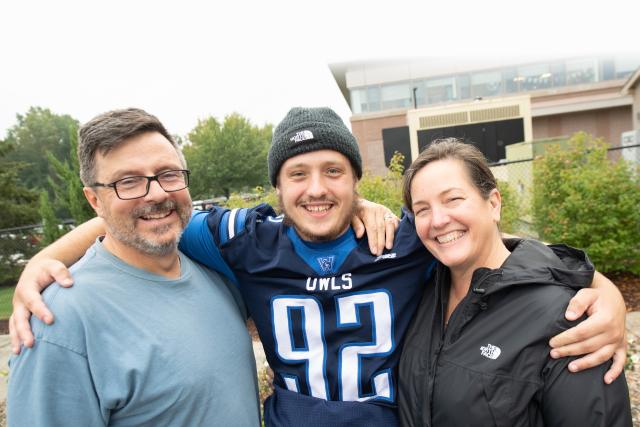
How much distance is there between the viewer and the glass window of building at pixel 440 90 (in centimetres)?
2758

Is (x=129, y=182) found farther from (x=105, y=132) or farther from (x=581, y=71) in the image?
(x=581, y=71)

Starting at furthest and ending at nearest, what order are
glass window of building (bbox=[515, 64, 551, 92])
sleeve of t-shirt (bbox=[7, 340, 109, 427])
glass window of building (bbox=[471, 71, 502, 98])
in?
glass window of building (bbox=[515, 64, 551, 92]) < glass window of building (bbox=[471, 71, 502, 98]) < sleeve of t-shirt (bbox=[7, 340, 109, 427])

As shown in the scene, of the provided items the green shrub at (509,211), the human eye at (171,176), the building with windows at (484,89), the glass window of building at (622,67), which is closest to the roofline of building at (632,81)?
the building with windows at (484,89)

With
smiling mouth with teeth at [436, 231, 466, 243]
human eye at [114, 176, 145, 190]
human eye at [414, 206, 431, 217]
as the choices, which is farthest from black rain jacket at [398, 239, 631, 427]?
human eye at [114, 176, 145, 190]

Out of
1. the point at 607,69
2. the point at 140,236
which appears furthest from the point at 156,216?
the point at 607,69

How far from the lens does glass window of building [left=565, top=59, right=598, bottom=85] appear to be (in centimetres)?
2761

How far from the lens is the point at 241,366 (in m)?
1.84

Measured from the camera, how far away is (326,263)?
6.64 ft

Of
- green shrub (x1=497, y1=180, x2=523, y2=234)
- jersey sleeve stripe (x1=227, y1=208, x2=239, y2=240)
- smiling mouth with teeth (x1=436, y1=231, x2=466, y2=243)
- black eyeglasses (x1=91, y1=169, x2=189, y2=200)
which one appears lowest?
green shrub (x1=497, y1=180, x2=523, y2=234)

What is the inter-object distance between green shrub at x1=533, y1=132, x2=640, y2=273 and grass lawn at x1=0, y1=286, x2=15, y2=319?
463 inches

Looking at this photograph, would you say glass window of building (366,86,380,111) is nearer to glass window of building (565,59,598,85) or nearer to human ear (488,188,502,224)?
glass window of building (565,59,598,85)

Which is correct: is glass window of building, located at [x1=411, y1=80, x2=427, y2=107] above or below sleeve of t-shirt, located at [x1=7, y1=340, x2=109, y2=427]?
above

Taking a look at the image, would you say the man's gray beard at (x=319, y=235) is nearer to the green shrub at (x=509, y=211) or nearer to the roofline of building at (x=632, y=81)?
the green shrub at (x=509, y=211)

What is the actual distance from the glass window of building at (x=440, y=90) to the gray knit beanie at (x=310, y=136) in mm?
27496
